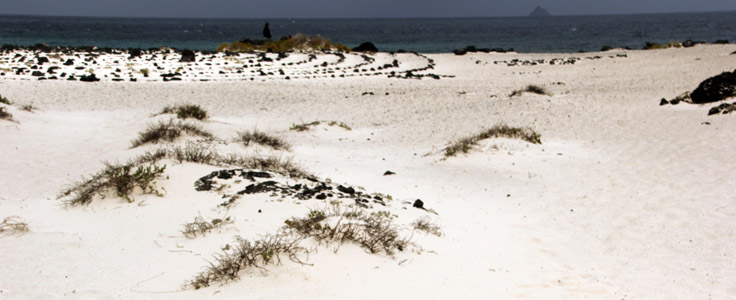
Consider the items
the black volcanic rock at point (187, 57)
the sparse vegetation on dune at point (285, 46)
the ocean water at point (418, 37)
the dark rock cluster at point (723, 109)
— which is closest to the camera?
the dark rock cluster at point (723, 109)

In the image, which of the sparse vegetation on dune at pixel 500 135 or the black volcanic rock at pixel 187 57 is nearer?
the sparse vegetation on dune at pixel 500 135

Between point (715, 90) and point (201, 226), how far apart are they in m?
13.8

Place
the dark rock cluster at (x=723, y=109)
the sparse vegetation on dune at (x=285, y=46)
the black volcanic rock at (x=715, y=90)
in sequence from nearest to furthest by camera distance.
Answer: the dark rock cluster at (x=723, y=109) → the black volcanic rock at (x=715, y=90) → the sparse vegetation on dune at (x=285, y=46)

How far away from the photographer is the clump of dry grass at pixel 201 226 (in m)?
4.38

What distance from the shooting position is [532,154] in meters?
9.86

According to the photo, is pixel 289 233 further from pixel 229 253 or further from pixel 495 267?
pixel 495 267

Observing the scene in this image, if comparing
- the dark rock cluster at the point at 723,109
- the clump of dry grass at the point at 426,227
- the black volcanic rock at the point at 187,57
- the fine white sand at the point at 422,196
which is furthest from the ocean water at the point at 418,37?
the clump of dry grass at the point at 426,227

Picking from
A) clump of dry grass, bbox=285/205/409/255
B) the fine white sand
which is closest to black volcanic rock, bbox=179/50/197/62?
the fine white sand

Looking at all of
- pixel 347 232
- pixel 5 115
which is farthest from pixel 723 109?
pixel 5 115

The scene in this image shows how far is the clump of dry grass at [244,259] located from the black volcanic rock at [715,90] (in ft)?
43.7

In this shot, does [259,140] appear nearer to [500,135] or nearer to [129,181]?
[129,181]

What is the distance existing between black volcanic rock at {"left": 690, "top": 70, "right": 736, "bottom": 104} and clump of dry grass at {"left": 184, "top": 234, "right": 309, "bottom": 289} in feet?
43.7

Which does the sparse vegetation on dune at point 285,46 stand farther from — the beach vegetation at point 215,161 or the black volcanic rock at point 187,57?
the beach vegetation at point 215,161

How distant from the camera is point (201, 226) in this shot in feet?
14.5
